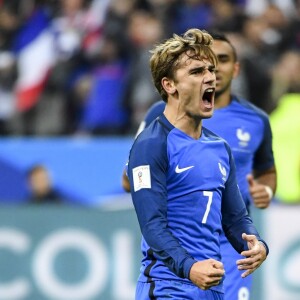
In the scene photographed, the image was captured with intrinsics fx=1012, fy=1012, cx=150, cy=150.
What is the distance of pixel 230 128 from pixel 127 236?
343cm

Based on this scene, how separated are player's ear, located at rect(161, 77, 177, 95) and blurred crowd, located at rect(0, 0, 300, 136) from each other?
573 cm

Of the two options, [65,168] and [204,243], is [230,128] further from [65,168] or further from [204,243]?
[65,168]

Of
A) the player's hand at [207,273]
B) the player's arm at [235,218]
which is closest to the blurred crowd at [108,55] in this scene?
the player's arm at [235,218]

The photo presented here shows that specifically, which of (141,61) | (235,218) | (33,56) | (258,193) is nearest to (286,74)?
(141,61)

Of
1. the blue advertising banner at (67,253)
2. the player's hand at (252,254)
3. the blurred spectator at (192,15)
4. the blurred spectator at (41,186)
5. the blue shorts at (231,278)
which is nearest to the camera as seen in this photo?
the player's hand at (252,254)

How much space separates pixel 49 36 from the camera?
37.9 ft

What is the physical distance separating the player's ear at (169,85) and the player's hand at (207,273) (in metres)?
0.85

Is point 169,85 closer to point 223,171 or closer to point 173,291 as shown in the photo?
point 223,171

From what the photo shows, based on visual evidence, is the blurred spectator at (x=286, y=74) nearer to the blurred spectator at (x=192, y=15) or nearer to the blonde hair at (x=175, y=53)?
the blurred spectator at (x=192, y=15)

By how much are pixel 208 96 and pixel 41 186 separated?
17.9 ft

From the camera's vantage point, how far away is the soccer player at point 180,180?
4.58m

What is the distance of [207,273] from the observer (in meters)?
4.32

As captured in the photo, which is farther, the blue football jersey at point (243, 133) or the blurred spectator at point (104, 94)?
the blurred spectator at point (104, 94)

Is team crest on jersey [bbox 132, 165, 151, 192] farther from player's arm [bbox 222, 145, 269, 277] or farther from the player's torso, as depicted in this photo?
player's arm [bbox 222, 145, 269, 277]
